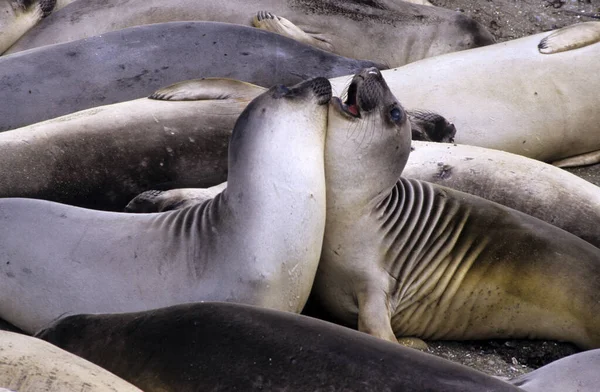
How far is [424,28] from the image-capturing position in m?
6.89

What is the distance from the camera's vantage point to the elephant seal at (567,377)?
3.47 m

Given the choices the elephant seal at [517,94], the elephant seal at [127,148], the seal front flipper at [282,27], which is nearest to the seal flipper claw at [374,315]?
the elephant seal at [127,148]

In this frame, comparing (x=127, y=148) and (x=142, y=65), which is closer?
(x=127, y=148)

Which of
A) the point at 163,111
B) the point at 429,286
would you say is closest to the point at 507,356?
the point at 429,286

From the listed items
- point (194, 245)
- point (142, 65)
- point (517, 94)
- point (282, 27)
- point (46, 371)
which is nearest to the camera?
point (46, 371)

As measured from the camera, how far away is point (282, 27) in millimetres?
6418

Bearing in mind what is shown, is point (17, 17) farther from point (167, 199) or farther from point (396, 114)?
point (396, 114)

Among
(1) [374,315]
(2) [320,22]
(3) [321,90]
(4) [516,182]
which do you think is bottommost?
(1) [374,315]

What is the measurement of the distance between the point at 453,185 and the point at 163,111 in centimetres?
151

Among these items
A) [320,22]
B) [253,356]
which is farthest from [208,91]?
[253,356]

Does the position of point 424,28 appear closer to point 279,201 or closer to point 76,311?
point 279,201

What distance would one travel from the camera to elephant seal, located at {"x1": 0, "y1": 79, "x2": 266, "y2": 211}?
484cm

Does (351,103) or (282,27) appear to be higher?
(351,103)

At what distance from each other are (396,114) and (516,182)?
3.02 ft
